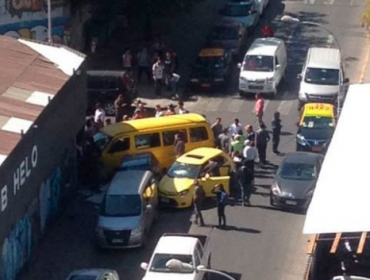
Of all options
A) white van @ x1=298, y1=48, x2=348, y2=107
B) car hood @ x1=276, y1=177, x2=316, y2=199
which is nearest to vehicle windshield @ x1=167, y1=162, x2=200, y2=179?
car hood @ x1=276, y1=177, x2=316, y2=199

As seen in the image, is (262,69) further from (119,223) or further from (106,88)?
(119,223)

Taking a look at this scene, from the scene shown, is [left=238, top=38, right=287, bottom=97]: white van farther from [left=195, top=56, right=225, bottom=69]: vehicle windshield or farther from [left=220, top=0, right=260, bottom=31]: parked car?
[left=220, top=0, right=260, bottom=31]: parked car

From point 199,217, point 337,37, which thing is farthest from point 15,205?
point 337,37

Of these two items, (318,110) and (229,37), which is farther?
(229,37)

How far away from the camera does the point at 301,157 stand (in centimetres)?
4319

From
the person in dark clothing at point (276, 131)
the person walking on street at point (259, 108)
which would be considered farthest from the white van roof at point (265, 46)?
the person in dark clothing at point (276, 131)

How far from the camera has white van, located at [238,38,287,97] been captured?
176 feet

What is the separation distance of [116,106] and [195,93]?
6467 millimetres

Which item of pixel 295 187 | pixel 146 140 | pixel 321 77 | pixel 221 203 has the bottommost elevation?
pixel 321 77

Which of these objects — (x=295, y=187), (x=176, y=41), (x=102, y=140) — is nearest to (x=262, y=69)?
(x=176, y=41)

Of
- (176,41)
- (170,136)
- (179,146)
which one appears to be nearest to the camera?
(179,146)

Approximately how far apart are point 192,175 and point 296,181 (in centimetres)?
320

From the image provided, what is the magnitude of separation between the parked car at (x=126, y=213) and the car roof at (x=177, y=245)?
2.68 m

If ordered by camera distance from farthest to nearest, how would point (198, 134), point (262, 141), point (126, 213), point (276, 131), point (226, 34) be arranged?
point (226, 34) < point (276, 131) < point (262, 141) < point (198, 134) < point (126, 213)
